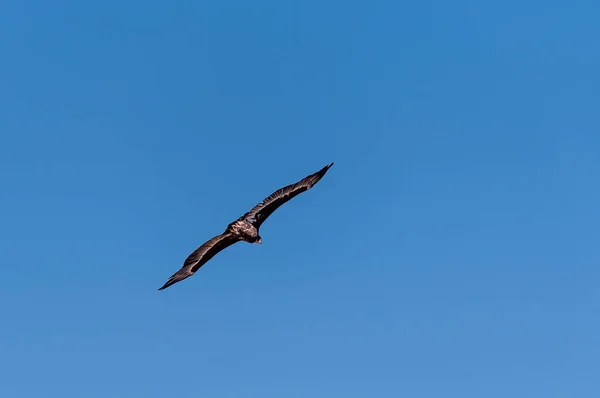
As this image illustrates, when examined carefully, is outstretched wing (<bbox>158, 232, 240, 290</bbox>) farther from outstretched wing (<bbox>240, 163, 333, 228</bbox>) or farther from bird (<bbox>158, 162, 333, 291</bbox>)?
outstretched wing (<bbox>240, 163, 333, 228</bbox>)

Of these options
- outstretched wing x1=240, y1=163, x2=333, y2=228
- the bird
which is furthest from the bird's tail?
outstretched wing x1=240, y1=163, x2=333, y2=228

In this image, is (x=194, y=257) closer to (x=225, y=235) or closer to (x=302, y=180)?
(x=225, y=235)

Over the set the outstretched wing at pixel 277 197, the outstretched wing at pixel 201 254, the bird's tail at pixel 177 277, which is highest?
the outstretched wing at pixel 277 197

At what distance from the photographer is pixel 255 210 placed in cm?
3147

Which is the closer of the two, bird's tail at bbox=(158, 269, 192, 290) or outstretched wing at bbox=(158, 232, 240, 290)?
bird's tail at bbox=(158, 269, 192, 290)

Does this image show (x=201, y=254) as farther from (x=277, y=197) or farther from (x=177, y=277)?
(x=277, y=197)

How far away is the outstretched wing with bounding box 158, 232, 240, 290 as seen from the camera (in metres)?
31.8

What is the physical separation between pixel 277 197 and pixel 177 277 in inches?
261

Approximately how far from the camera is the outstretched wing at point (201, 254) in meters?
31.8

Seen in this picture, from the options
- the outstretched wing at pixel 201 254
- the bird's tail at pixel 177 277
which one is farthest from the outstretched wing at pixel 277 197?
the bird's tail at pixel 177 277

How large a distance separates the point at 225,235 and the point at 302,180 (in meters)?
4.94

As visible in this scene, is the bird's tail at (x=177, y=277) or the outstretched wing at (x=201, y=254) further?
the outstretched wing at (x=201, y=254)

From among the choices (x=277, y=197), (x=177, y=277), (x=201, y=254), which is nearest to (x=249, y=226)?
(x=277, y=197)

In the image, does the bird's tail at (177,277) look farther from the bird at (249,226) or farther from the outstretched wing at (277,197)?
the outstretched wing at (277,197)
